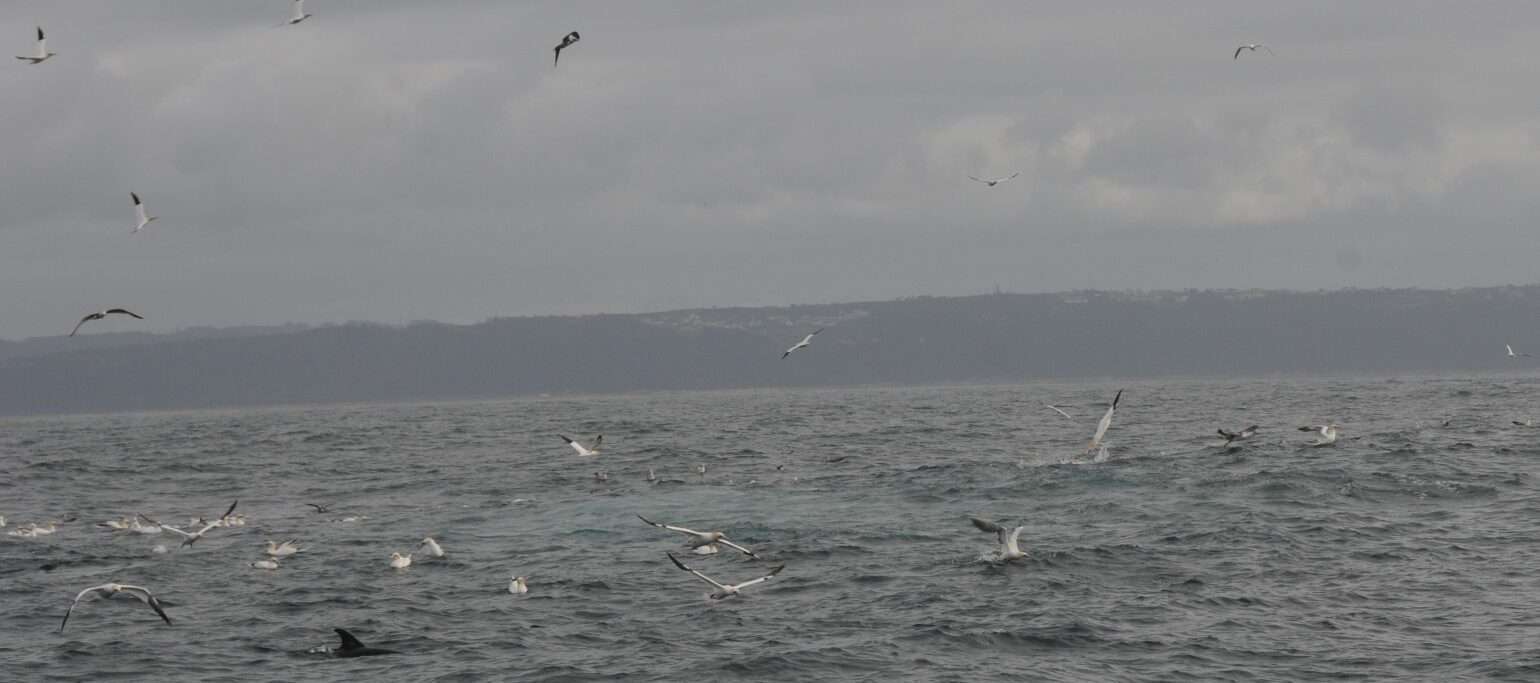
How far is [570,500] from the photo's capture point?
4841cm

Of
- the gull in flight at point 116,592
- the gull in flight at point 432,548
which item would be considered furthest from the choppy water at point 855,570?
the gull in flight at point 432,548

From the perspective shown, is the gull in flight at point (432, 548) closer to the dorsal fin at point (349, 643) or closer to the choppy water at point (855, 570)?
the choppy water at point (855, 570)

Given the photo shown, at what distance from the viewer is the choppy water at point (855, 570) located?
2553cm

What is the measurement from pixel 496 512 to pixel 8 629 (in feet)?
58.3

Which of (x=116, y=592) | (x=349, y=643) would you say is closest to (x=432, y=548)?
(x=116, y=592)

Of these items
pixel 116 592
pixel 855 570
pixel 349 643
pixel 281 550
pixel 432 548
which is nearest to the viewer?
pixel 349 643

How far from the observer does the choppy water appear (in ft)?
83.8

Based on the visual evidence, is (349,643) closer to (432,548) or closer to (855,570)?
(432,548)

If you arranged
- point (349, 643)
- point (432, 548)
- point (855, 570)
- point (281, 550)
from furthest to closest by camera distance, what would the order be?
point (281, 550)
point (432, 548)
point (855, 570)
point (349, 643)

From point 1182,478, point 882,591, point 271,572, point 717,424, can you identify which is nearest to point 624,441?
point 717,424

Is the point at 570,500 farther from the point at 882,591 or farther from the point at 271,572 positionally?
the point at 882,591

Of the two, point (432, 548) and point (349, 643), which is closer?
point (349, 643)

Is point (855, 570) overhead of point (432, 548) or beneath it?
beneath

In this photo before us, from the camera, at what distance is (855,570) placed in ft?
108
